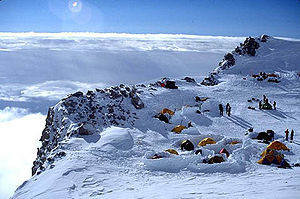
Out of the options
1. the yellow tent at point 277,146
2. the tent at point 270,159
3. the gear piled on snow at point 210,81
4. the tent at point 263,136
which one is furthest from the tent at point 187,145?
the gear piled on snow at point 210,81

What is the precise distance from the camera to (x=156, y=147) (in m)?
24.3

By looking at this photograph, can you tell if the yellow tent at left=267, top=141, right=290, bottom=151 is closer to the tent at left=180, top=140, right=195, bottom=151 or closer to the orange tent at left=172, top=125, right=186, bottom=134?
the tent at left=180, top=140, right=195, bottom=151

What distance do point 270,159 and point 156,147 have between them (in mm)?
9572

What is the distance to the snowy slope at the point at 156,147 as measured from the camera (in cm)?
1551

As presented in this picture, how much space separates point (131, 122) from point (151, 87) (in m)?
13.5

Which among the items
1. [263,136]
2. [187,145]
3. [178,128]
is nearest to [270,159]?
[263,136]

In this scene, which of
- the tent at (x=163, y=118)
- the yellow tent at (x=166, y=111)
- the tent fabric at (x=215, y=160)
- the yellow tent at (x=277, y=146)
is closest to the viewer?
A: the tent fabric at (x=215, y=160)

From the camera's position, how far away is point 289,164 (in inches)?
760

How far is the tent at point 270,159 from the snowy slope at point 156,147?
630 millimetres

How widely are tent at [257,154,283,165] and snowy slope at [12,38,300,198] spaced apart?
0.63 m

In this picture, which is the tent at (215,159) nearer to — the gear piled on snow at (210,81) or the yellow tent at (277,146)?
the yellow tent at (277,146)

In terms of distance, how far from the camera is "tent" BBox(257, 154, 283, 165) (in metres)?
19.2

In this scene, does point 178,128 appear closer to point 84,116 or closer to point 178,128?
point 178,128

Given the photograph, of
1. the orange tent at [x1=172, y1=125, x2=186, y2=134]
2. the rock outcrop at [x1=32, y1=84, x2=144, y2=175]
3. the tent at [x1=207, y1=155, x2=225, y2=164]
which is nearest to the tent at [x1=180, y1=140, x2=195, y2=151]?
the tent at [x1=207, y1=155, x2=225, y2=164]
